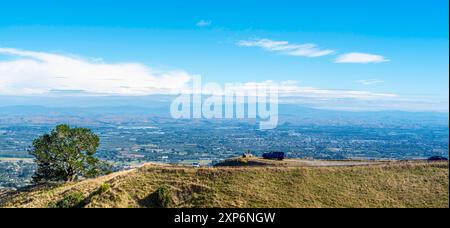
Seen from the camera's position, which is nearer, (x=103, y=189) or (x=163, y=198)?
(x=163, y=198)

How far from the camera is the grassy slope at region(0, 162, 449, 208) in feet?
140

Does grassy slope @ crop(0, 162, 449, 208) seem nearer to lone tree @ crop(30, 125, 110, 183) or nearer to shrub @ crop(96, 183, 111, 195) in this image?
shrub @ crop(96, 183, 111, 195)

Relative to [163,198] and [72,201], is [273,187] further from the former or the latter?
[72,201]

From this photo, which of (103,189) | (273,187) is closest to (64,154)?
(103,189)

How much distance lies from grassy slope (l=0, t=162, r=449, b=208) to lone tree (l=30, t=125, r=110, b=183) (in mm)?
6151

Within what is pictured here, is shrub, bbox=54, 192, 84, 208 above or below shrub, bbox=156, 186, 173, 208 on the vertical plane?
below

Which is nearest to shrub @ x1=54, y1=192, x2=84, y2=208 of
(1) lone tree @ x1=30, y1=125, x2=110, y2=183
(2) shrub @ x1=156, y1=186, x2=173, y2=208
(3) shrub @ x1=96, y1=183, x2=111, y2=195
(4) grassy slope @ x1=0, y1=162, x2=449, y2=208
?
(4) grassy slope @ x1=0, y1=162, x2=449, y2=208

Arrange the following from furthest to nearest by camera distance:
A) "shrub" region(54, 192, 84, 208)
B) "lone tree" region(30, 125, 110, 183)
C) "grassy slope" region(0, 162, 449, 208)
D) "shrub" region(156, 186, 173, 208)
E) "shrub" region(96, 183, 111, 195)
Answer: "lone tree" region(30, 125, 110, 183)
"shrub" region(96, 183, 111, 195)
"shrub" region(54, 192, 84, 208)
"grassy slope" region(0, 162, 449, 208)
"shrub" region(156, 186, 173, 208)

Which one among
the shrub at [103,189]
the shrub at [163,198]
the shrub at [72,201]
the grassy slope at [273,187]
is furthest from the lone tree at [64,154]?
the shrub at [163,198]

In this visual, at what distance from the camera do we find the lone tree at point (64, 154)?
56.8 meters

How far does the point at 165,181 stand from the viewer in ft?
152

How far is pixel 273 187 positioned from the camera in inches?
1770

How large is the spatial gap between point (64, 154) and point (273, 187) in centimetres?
2883
